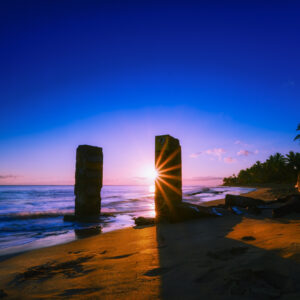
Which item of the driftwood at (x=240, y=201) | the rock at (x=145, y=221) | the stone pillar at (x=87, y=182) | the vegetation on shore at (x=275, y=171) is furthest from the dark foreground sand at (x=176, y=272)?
the vegetation on shore at (x=275, y=171)

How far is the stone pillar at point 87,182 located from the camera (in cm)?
848

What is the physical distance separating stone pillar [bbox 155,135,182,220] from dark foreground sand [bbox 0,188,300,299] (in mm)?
2874

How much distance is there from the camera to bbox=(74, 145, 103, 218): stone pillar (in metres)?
8.48

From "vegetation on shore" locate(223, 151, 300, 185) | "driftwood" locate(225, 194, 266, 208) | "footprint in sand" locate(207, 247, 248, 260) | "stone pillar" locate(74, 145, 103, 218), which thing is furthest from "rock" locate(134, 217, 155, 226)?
"vegetation on shore" locate(223, 151, 300, 185)

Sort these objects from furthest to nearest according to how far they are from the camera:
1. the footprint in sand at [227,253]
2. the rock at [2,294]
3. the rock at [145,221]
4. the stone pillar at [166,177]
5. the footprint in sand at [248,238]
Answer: the stone pillar at [166,177], the rock at [145,221], the footprint in sand at [248,238], the footprint in sand at [227,253], the rock at [2,294]

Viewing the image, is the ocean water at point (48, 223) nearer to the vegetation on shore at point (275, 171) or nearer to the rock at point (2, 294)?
the rock at point (2, 294)

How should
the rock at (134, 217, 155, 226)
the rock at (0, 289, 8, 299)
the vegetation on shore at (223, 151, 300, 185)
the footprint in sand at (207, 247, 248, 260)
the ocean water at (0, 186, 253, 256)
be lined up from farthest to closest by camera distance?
the vegetation on shore at (223, 151, 300, 185) → the rock at (134, 217, 155, 226) → the ocean water at (0, 186, 253, 256) → the footprint in sand at (207, 247, 248, 260) → the rock at (0, 289, 8, 299)

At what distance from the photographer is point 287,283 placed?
1.64m

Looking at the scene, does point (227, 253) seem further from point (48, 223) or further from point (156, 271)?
point (48, 223)

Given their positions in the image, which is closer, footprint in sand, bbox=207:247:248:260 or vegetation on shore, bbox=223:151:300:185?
footprint in sand, bbox=207:247:248:260

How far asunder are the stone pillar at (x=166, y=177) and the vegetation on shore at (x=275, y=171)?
38225mm

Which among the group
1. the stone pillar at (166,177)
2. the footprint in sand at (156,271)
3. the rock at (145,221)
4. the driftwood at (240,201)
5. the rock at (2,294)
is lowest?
the rock at (145,221)

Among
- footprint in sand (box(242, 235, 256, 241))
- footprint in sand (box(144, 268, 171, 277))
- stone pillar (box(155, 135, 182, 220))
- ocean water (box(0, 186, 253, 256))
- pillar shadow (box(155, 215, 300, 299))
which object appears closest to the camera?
pillar shadow (box(155, 215, 300, 299))

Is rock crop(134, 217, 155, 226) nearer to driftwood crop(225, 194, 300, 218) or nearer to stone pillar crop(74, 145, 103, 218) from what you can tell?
driftwood crop(225, 194, 300, 218)
